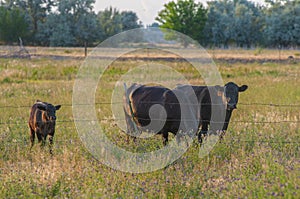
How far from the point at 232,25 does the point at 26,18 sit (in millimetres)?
36019

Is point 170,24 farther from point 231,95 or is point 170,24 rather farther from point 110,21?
point 231,95

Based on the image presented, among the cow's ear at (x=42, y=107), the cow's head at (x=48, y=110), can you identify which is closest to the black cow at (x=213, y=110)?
the cow's head at (x=48, y=110)

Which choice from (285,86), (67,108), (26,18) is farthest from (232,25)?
(67,108)

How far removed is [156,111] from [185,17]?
218 ft

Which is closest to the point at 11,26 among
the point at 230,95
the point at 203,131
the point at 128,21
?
the point at 128,21

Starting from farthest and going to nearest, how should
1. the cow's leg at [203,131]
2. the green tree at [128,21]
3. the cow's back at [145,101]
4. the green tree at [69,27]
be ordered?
the green tree at [128,21], the green tree at [69,27], the cow's back at [145,101], the cow's leg at [203,131]

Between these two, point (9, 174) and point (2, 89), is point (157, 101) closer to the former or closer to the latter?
point (9, 174)

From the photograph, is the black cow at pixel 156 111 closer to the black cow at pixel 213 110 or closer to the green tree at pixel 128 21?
the black cow at pixel 213 110

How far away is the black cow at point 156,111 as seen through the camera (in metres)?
10.4

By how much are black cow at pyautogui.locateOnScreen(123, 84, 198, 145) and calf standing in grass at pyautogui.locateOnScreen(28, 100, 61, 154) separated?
72.2 inches

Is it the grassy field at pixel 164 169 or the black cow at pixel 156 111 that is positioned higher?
the black cow at pixel 156 111

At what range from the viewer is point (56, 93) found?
18516 mm

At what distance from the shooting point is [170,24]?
7375 cm

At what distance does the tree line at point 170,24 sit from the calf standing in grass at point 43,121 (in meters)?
63.1
